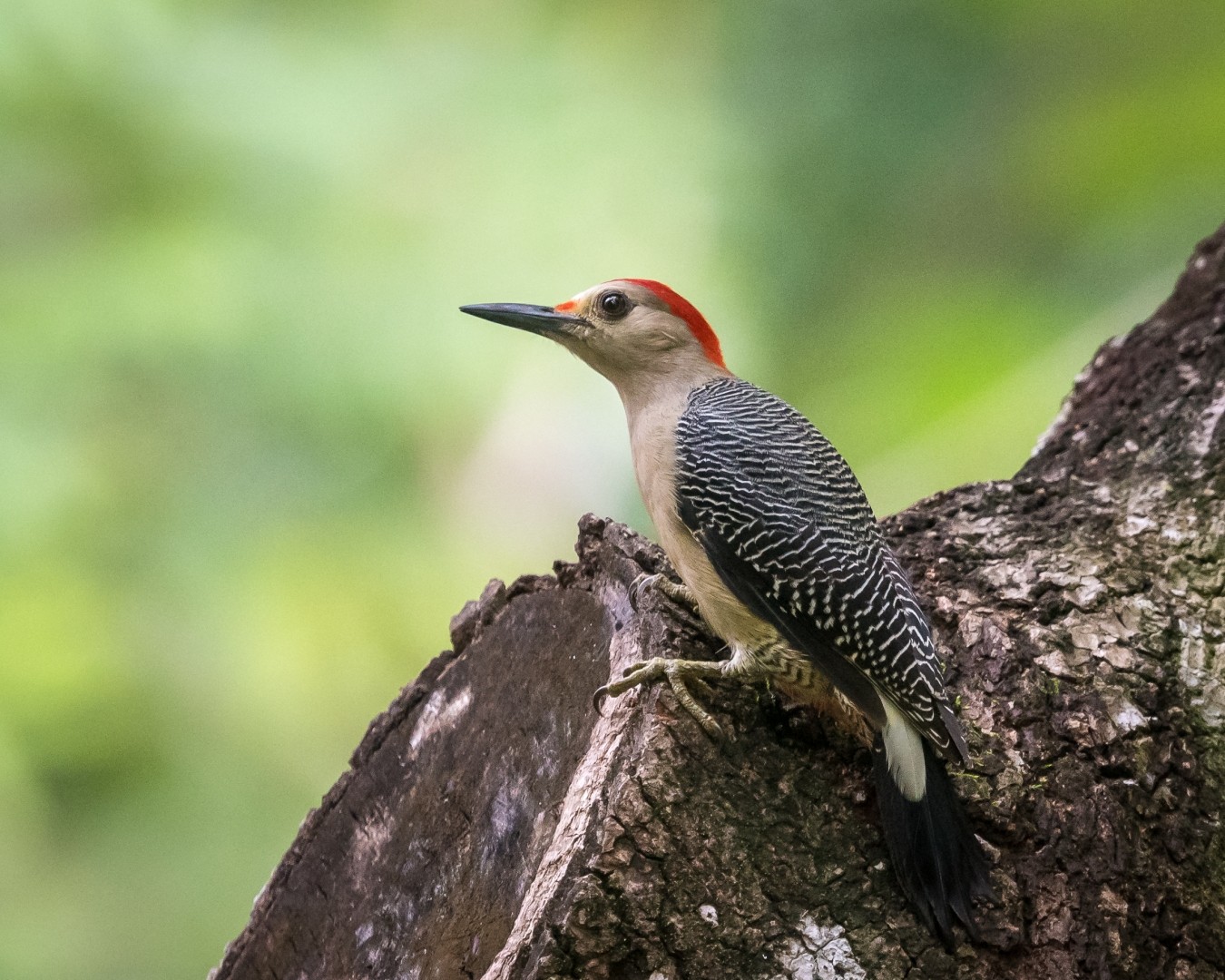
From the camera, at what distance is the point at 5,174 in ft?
16.8

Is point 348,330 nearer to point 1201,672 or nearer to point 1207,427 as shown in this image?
point 1207,427

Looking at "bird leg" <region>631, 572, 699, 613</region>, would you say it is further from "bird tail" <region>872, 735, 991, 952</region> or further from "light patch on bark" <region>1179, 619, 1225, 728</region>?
"light patch on bark" <region>1179, 619, 1225, 728</region>

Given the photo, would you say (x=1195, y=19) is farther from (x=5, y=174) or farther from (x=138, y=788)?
(x=138, y=788)

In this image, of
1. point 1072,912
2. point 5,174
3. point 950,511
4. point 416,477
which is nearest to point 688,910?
point 1072,912

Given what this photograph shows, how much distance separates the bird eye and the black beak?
0.25ft

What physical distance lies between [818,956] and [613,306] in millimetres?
1883

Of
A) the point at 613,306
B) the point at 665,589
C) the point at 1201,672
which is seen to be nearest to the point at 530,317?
the point at 613,306

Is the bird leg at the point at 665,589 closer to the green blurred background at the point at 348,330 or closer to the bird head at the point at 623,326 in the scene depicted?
the bird head at the point at 623,326

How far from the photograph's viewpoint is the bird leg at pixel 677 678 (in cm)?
220

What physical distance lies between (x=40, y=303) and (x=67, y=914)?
2.65 m

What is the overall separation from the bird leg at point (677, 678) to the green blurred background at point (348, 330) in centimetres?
246

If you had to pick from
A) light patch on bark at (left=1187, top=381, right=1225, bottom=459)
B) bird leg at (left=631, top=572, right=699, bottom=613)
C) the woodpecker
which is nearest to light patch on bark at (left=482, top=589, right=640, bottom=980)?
the woodpecker

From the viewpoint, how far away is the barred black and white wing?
2471 millimetres

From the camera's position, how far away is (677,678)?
2.29 metres
